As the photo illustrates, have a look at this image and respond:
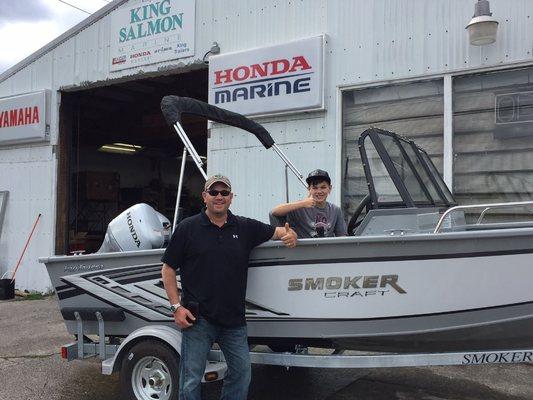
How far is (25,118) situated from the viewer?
10484 millimetres

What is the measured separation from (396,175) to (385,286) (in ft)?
3.55

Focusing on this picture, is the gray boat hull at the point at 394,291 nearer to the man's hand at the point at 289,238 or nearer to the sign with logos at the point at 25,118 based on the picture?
the man's hand at the point at 289,238

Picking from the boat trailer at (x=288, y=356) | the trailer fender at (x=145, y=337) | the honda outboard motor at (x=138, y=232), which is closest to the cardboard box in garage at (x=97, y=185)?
the honda outboard motor at (x=138, y=232)

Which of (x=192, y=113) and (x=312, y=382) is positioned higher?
(x=192, y=113)

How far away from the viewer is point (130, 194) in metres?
17.4

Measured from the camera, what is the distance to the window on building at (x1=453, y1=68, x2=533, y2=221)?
5.95m

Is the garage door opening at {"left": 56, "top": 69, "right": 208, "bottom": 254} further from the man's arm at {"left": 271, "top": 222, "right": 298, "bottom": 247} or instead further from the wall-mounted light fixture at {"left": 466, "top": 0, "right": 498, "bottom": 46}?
the man's arm at {"left": 271, "top": 222, "right": 298, "bottom": 247}

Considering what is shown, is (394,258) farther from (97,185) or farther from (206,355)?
(97,185)

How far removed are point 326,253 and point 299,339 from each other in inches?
27.0

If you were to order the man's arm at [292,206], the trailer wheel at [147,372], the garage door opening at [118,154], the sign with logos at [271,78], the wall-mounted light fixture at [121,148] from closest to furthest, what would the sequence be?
the man's arm at [292,206] → the trailer wheel at [147,372] → the sign with logos at [271,78] → the garage door opening at [118,154] → the wall-mounted light fixture at [121,148]

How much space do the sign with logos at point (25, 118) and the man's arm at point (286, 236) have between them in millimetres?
7816

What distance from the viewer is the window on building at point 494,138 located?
5945 millimetres

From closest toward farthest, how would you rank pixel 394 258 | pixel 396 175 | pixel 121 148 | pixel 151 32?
1. pixel 394 258
2. pixel 396 175
3. pixel 151 32
4. pixel 121 148

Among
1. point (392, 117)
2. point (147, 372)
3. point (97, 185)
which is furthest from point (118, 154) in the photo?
point (147, 372)
